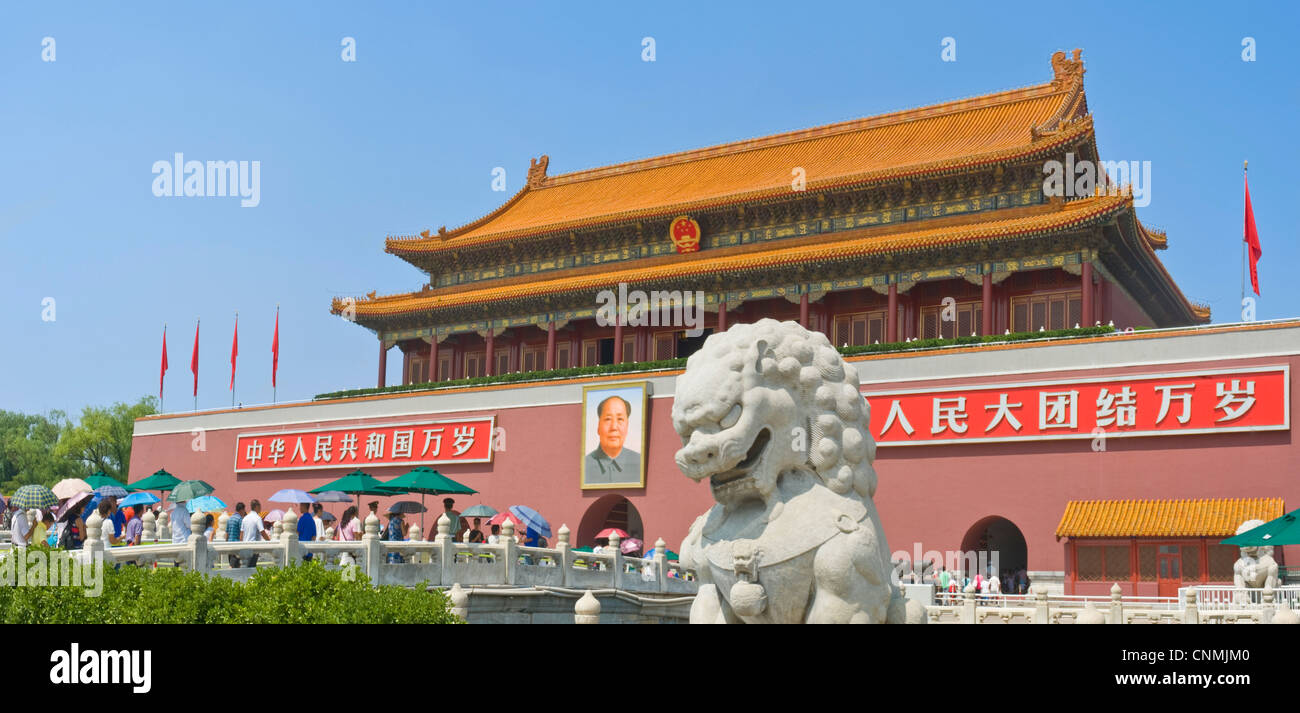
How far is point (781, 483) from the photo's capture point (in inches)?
239

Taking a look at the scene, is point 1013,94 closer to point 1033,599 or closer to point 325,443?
point 1033,599

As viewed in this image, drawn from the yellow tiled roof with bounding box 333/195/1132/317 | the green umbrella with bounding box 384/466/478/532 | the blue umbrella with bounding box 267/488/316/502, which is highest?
the yellow tiled roof with bounding box 333/195/1132/317

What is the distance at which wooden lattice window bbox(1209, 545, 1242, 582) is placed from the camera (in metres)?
16.3

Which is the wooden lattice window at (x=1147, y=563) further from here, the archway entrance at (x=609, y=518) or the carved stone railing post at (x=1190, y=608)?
the archway entrance at (x=609, y=518)

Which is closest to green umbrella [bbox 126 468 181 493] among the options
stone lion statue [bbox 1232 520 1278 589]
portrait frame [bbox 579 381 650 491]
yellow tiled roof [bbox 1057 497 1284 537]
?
portrait frame [bbox 579 381 650 491]

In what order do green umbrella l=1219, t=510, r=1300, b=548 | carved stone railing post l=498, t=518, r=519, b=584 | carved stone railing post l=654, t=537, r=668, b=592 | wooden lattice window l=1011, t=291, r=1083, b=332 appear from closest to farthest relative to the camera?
1. green umbrella l=1219, t=510, r=1300, b=548
2. carved stone railing post l=498, t=518, r=519, b=584
3. carved stone railing post l=654, t=537, r=668, b=592
4. wooden lattice window l=1011, t=291, r=1083, b=332

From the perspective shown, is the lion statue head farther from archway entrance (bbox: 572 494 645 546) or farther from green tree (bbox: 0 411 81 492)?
green tree (bbox: 0 411 81 492)

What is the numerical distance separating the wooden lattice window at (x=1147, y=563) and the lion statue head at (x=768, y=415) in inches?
479

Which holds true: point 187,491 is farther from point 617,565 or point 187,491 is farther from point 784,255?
point 784,255

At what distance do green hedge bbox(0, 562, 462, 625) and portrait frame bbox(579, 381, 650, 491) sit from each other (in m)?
14.8

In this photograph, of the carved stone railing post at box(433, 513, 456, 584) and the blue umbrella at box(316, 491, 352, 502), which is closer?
the carved stone railing post at box(433, 513, 456, 584)

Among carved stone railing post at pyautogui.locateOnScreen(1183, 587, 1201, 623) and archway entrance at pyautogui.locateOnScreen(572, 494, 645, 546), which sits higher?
archway entrance at pyautogui.locateOnScreen(572, 494, 645, 546)

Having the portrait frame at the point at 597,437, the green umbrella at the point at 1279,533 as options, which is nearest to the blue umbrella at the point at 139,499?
the portrait frame at the point at 597,437

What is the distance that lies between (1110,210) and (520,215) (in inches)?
584
